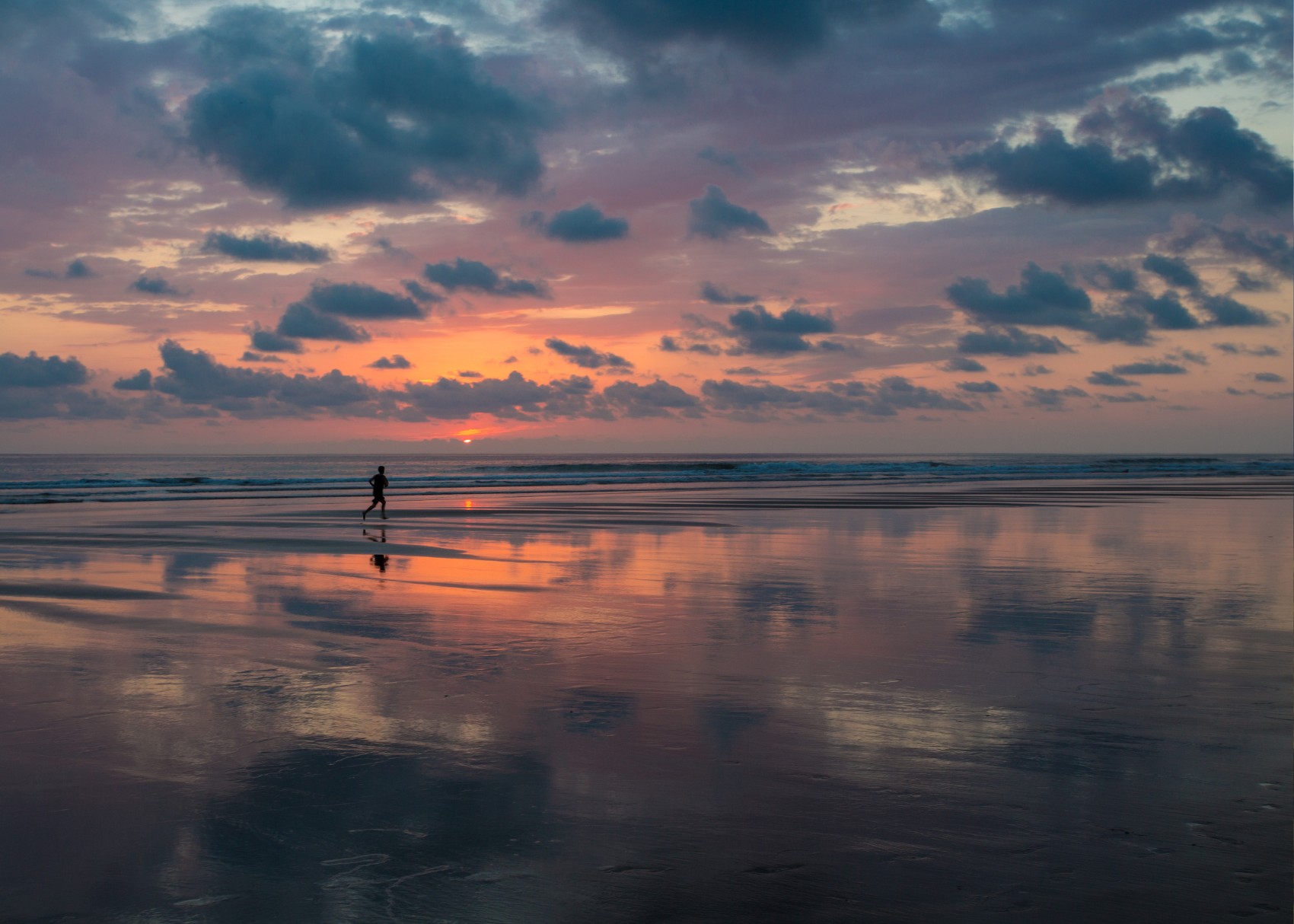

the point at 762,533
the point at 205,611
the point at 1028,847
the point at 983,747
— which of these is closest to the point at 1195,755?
the point at 983,747

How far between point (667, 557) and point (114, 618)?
9164 millimetres

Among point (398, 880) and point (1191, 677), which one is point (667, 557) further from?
point (398, 880)

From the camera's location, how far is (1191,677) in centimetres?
852

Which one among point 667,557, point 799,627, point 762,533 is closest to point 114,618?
point 799,627

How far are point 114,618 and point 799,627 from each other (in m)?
8.08

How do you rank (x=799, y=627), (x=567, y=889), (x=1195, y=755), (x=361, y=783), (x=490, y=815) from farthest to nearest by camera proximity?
1. (x=799, y=627)
2. (x=1195, y=755)
3. (x=361, y=783)
4. (x=490, y=815)
5. (x=567, y=889)

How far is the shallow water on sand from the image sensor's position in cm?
463

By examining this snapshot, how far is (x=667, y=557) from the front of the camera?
58.3 feet

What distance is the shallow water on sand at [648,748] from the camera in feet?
15.2

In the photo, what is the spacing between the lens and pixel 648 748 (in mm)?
6613

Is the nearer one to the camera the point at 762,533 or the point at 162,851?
the point at 162,851

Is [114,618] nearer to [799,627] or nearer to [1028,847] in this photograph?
[799,627]

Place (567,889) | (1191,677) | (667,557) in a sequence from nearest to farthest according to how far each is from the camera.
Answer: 1. (567,889)
2. (1191,677)
3. (667,557)

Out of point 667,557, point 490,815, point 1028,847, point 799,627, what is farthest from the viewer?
point 667,557
